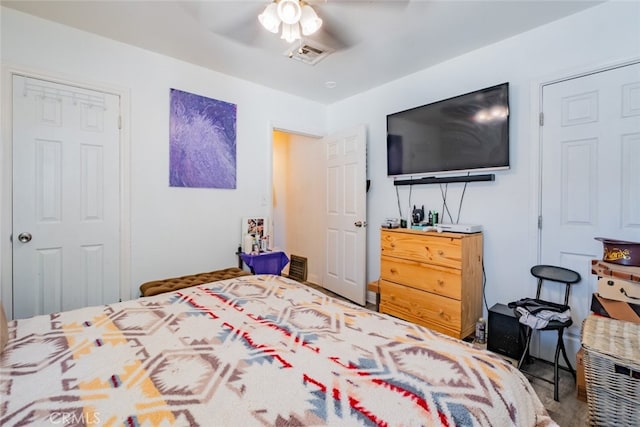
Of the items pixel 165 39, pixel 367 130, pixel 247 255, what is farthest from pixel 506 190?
pixel 165 39

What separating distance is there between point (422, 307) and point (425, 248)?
521 mm

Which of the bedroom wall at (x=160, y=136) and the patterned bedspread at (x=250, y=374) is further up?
the bedroom wall at (x=160, y=136)

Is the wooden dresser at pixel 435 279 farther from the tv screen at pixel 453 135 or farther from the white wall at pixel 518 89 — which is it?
the tv screen at pixel 453 135

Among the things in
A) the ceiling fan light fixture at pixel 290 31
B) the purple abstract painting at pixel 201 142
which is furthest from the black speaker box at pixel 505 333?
the purple abstract painting at pixel 201 142

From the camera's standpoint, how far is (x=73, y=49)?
2281mm

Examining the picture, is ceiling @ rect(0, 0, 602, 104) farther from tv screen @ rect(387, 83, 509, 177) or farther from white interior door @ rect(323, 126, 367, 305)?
white interior door @ rect(323, 126, 367, 305)

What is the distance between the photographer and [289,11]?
5.58 feet

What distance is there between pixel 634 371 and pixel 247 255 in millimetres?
2813

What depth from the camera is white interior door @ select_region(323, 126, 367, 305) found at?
3375 millimetres

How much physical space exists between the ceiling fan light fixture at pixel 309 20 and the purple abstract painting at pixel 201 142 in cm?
153

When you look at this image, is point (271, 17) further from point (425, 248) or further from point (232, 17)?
point (425, 248)

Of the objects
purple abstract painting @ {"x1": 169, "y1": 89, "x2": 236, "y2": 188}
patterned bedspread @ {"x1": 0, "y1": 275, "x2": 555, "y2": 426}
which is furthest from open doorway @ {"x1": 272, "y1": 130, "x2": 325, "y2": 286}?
patterned bedspread @ {"x1": 0, "y1": 275, "x2": 555, "y2": 426}

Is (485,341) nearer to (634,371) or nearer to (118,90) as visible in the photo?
(634,371)

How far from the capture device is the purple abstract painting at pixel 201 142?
2.77 meters
